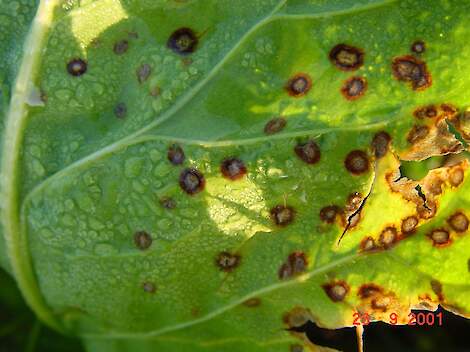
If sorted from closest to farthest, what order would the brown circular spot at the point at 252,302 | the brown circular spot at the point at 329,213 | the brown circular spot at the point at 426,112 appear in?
the brown circular spot at the point at 426,112 → the brown circular spot at the point at 329,213 → the brown circular spot at the point at 252,302

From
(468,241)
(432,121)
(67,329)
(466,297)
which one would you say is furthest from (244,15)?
(67,329)

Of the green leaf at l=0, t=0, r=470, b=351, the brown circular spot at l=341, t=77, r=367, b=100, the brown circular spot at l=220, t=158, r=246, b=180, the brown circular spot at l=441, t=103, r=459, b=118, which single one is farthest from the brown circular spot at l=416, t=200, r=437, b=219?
the brown circular spot at l=220, t=158, r=246, b=180

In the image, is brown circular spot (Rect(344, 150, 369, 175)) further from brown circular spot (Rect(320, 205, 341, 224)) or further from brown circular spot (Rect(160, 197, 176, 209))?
brown circular spot (Rect(160, 197, 176, 209))

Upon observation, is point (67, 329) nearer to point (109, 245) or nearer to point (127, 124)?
point (109, 245)

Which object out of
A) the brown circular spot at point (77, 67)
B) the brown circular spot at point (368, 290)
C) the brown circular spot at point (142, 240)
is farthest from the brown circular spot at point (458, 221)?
the brown circular spot at point (77, 67)

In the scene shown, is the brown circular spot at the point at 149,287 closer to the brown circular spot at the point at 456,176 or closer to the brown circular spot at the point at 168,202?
the brown circular spot at the point at 168,202

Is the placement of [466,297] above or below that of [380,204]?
below

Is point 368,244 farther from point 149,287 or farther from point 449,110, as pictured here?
point 149,287
